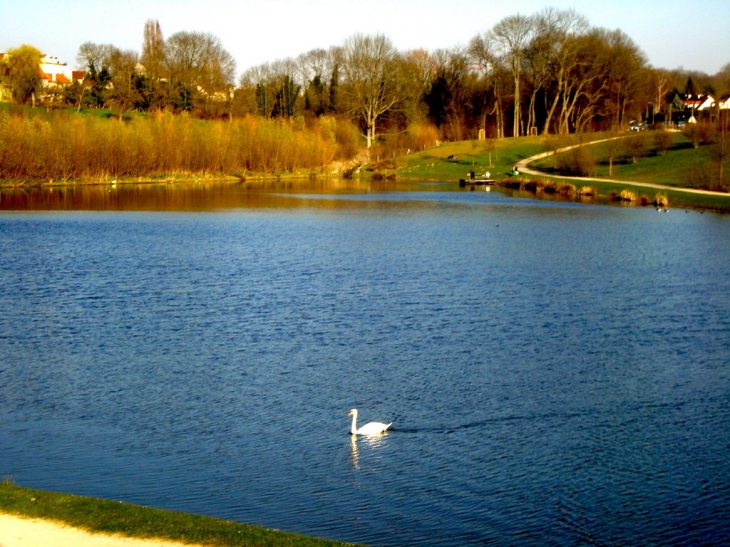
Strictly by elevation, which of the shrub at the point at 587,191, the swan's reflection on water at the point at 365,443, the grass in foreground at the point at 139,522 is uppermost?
the shrub at the point at 587,191

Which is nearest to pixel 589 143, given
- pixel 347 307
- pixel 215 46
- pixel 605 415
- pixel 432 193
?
pixel 432 193

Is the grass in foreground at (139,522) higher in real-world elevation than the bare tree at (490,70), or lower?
lower

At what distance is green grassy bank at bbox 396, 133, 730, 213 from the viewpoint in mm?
60938

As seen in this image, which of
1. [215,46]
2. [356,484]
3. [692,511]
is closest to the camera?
[692,511]

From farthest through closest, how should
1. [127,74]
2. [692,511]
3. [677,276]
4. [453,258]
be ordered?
1. [127,74]
2. [453,258]
3. [677,276]
4. [692,511]

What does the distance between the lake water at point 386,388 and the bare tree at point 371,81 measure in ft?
253

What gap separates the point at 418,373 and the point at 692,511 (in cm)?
703

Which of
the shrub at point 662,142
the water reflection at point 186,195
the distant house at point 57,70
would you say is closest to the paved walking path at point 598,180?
the water reflection at point 186,195

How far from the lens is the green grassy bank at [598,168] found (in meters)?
60.9

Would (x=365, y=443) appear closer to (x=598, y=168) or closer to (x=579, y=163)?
(x=579, y=163)

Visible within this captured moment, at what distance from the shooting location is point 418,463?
43.1 ft

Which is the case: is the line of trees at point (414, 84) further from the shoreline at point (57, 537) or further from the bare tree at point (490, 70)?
the shoreline at point (57, 537)

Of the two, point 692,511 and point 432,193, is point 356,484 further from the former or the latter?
point 432,193

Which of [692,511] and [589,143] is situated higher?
[589,143]
